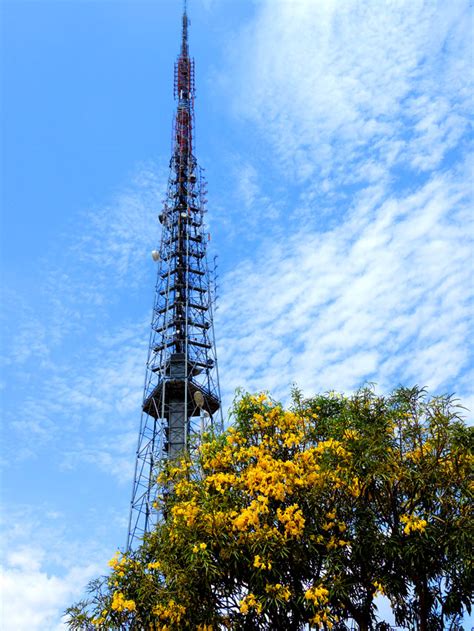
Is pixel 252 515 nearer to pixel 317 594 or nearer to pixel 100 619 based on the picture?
pixel 317 594

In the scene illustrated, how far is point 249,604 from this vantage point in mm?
11500

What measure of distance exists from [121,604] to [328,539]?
4033 mm

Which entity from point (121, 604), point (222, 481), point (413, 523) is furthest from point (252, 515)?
Result: point (121, 604)

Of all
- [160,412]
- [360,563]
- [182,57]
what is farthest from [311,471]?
[182,57]

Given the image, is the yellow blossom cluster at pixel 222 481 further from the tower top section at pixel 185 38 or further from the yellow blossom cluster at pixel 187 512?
the tower top section at pixel 185 38

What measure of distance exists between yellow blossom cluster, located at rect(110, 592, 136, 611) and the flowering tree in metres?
0.02

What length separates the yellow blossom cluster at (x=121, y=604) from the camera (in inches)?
480

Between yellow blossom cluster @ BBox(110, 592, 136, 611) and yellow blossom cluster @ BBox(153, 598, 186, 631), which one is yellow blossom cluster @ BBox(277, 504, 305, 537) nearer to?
yellow blossom cluster @ BBox(153, 598, 186, 631)

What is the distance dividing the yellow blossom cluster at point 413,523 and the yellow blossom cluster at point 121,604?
5137 mm

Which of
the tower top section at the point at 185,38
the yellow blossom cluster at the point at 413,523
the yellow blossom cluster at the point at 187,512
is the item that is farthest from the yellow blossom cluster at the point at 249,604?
the tower top section at the point at 185,38

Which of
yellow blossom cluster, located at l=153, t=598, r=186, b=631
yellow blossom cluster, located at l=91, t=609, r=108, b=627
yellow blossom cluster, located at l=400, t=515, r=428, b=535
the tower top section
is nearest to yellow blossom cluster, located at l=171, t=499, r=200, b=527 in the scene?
yellow blossom cluster, located at l=153, t=598, r=186, b=631

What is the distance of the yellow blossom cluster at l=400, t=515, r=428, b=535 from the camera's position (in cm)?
1122

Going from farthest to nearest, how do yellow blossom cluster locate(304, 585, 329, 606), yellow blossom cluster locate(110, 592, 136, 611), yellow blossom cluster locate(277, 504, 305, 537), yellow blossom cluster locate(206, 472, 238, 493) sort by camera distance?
yellow blossom cluster locate(206, 472, 238, 493) → yellow blossom cluster locate(110, 592, 136, 611) → yellow blossom cluster locate(277, 504, 305, 537) → yellow blossom cluster locate(304, 585, 329, 606)

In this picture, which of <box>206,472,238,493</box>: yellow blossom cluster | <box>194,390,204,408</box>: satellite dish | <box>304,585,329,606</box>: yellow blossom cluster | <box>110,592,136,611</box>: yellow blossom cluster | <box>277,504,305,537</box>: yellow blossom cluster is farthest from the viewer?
<box>194,390,204,408</box>: satellite dish
